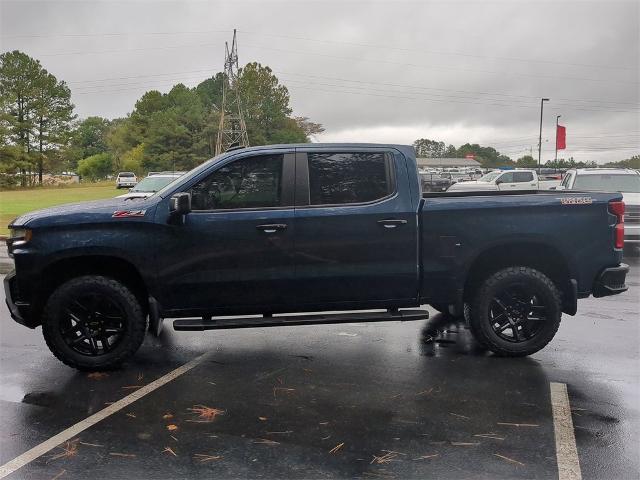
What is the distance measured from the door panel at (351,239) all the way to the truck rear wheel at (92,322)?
1518 mm

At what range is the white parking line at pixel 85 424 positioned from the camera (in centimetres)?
364

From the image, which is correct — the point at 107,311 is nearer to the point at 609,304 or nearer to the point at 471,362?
the point at 471,362

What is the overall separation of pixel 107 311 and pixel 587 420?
13.1 ft

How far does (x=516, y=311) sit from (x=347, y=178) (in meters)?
2.06

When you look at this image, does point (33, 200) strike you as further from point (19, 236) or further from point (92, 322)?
point (92, 322)

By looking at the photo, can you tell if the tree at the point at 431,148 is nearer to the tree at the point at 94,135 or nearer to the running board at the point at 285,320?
the tree at the point at 94,135

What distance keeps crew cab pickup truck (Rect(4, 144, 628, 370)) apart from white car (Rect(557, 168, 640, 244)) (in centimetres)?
907

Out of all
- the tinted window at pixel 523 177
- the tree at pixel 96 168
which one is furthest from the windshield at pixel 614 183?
the tree at pixel 96 168

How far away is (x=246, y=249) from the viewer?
5.29 metres

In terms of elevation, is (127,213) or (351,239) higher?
(127,213)

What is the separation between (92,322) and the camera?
5367 millimetres

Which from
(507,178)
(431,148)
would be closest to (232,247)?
(507,178)

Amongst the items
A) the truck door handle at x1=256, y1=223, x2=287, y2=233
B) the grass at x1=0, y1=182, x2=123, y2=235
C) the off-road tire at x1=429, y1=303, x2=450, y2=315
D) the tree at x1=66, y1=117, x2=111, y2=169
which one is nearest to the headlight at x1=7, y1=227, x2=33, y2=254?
the truck door handle at x1=256, y1=223, x2=287, y2=233

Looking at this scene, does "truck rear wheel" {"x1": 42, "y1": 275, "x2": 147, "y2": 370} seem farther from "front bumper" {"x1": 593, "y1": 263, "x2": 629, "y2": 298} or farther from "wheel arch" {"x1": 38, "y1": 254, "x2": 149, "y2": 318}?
"front bumper" {"x1": 593, "y1": 263, "x2": 629, "y2": 298}
